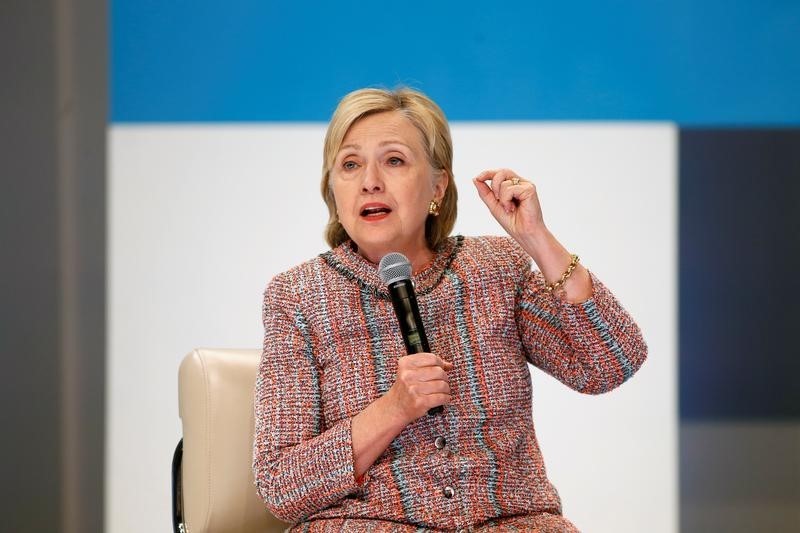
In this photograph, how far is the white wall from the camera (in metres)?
2.94

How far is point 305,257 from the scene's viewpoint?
117 inches

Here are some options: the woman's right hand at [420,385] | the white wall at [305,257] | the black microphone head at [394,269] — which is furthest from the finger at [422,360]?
the white wall at [305,257]

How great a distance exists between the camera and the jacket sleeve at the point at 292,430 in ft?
5.10

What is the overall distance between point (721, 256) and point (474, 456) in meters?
1.70

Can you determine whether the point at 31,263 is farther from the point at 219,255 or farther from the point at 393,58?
the point at 393,58

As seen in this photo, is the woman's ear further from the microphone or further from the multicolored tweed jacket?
the microphone

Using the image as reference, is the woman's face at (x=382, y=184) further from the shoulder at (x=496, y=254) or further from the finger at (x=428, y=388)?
the finger at (x=428, y=388)

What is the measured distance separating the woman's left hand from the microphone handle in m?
0.27

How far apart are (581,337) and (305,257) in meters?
1.44

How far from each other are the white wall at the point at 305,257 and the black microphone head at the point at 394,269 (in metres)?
1.39

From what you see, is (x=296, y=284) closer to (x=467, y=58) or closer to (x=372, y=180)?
(x=372, y=180)

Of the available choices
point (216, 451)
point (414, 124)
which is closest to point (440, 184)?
point (414, 124)

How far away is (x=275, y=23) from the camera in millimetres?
2926

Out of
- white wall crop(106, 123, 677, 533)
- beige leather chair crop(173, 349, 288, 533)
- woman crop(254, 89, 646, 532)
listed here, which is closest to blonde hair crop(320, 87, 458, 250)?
woman crop(254, 89, 646, 532)
